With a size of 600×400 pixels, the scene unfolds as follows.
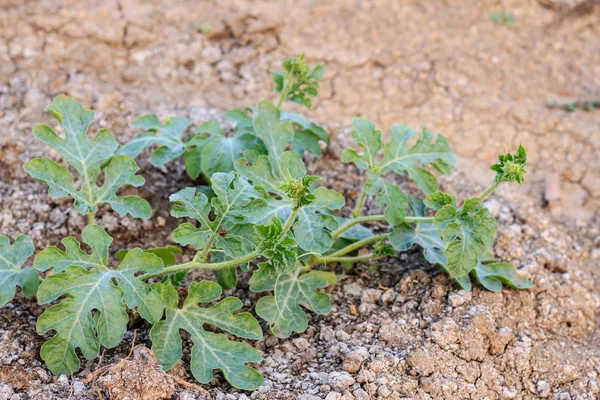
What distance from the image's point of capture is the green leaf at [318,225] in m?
3.19

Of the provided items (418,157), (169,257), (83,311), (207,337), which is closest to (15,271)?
(83,311)

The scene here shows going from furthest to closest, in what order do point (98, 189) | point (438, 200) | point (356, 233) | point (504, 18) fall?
point (504, 18) → point (356, 233) → point (98, 189) → point (438, 200)

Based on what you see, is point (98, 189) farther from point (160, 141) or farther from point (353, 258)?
point (353, 258)

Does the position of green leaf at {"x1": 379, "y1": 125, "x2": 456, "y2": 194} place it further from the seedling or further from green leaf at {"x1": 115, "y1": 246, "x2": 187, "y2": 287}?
the seedling

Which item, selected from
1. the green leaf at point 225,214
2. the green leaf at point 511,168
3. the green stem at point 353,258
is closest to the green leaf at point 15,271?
the green leaf at point 225,214

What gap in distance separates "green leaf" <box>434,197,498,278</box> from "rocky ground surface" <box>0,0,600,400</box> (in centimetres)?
35

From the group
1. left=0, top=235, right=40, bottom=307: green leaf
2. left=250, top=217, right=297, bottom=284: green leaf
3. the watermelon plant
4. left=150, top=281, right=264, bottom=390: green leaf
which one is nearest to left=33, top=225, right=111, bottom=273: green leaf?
the watermelon plant

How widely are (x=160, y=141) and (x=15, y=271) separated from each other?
1050 millimetres

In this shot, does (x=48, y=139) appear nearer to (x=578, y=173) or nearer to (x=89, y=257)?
(x=89, y=257)

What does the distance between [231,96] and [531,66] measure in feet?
7.83

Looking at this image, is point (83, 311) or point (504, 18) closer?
point (83, 311)

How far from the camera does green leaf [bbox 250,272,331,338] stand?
3.33 metres

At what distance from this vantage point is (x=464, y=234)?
322 cm

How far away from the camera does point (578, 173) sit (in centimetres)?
480
